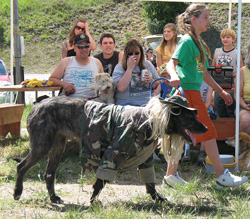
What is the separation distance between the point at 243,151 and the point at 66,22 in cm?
1963

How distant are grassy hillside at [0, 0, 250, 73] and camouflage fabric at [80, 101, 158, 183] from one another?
17.0 metres

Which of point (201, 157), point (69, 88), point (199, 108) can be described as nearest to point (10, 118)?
point (69, 88)

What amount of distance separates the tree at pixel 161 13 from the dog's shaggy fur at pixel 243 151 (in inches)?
583

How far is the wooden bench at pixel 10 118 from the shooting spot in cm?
633

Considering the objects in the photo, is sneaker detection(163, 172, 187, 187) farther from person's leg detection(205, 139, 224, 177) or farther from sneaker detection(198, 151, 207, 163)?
sneaker detection(198, 151, 207, 163)

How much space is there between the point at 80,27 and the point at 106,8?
18220mm

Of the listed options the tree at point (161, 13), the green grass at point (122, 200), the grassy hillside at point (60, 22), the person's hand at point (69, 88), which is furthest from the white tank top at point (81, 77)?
the grassy hillside at point (60, 22)

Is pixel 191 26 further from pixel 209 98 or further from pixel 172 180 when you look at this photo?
pixel 209 98

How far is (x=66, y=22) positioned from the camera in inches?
918

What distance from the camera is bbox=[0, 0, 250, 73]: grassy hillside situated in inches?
829

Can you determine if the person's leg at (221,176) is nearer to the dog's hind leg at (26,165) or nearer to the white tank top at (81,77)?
the dog's hind leg at (26,165)

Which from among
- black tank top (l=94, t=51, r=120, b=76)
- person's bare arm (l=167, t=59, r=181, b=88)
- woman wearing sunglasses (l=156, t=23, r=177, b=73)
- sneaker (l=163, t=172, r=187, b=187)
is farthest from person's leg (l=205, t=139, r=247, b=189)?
woman wearing sunglasses (l=156, t=23, r=177, b=73)

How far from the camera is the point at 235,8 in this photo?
21984 millimetres

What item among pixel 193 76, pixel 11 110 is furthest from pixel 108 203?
pixel 11 110
